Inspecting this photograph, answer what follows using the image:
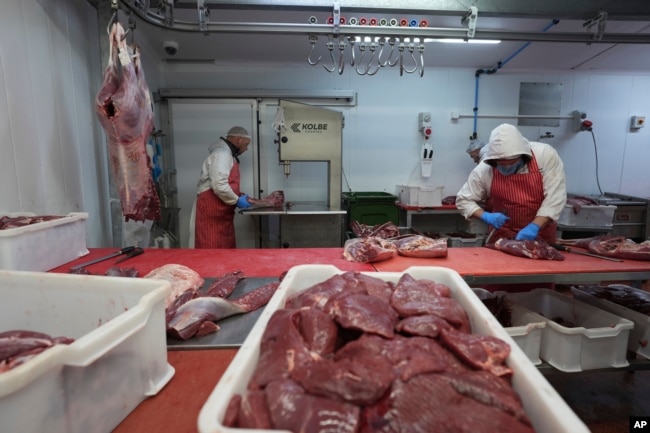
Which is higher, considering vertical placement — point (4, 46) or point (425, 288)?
point (4, 46)

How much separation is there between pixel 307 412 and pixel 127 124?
2.38 metres

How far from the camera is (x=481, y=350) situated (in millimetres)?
824

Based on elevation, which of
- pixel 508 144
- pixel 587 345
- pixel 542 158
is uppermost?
pixel 508 144

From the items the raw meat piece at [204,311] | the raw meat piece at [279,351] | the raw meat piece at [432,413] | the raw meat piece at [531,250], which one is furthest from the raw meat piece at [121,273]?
the raw meat piece at [531,250]

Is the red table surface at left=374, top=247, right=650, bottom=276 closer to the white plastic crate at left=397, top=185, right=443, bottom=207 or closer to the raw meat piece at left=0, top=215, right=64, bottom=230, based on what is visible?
the raw meat piece at left=0, top=215, right=64, bottom=230

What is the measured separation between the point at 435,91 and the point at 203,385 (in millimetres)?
5786

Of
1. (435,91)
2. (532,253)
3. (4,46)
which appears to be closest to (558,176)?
(532,253)

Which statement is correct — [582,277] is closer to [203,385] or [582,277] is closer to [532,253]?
[532,253]

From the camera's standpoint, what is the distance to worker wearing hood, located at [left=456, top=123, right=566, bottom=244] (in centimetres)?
302

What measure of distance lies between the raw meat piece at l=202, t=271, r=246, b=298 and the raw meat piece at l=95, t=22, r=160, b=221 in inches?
40.0

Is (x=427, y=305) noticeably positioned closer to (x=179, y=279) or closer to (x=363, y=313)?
(x=363, y=313)

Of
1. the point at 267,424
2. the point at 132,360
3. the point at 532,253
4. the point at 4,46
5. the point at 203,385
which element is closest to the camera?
the point at 267,424

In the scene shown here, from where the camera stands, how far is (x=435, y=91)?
574 centimetres

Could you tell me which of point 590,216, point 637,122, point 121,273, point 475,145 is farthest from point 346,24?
point 637,122
